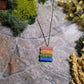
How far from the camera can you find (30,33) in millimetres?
2414

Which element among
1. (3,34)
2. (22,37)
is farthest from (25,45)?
(3,34)

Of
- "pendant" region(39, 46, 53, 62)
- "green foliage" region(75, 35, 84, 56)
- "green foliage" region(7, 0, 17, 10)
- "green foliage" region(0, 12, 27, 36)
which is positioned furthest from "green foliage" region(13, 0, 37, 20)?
"green foliage" region(75, 35, 84, 56)

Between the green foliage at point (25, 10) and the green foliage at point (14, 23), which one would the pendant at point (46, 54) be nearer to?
the green foliage at point (14, 23)

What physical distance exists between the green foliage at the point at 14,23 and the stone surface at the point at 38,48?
99mm

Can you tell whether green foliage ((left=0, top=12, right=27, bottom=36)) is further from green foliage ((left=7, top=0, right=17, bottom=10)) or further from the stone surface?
green foliage ((left=7, top=0, right=17, bottom=10))

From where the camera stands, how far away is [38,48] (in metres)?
2.25

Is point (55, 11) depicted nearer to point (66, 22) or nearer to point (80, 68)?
point (66, 22)

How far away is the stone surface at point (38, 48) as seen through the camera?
1957mm

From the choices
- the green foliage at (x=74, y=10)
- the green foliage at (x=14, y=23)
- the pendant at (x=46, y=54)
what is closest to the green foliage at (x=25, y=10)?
the green foliage at (x=14, y=23)

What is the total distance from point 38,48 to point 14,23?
0.73 m

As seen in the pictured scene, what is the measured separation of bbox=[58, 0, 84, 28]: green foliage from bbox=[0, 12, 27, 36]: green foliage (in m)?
Result: 1.09

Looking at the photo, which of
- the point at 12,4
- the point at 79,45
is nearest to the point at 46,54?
the point at 79,45

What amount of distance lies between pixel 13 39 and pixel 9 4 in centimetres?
103

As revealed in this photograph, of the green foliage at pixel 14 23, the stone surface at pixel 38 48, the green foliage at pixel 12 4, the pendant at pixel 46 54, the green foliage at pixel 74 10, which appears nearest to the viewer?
the stone surface at pixel 38 48
